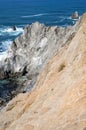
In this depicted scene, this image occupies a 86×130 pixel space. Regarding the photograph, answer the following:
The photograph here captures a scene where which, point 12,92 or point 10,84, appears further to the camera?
point 10,84

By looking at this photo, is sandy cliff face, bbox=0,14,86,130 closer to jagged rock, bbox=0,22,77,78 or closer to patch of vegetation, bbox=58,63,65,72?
patch of vegetation, bbox=58,63,65,72

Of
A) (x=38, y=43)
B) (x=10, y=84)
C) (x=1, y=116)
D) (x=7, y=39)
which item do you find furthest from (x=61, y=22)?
(x=1, y=116)

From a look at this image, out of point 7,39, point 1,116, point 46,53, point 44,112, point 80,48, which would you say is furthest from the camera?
point 7,39

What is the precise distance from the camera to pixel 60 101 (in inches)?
669

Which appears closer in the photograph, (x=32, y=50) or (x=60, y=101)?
(x=60, y=101)

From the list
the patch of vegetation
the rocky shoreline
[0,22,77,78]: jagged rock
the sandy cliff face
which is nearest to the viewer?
the sandy cliff face

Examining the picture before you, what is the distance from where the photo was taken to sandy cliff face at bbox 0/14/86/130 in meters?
14.9

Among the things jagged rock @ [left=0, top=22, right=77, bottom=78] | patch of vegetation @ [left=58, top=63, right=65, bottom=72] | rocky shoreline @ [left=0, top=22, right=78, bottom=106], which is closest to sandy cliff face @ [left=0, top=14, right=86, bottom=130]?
patch of vegetation @ [left=58, top=63, right=65, bottom=72]

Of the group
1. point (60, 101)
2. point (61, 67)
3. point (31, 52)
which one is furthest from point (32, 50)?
point (60, 101)

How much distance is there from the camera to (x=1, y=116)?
23.0 metres

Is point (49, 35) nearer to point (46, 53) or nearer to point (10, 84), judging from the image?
point (46, 53)

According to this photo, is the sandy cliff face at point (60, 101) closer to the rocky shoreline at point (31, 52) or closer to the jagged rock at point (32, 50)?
the rocky shoreline at point (31, 52)

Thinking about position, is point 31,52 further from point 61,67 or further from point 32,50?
point 61,67

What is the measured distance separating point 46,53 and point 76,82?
1947 inches
